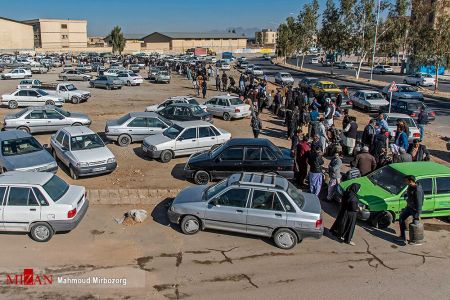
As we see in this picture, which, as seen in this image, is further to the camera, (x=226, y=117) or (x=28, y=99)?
(x=28, y=99)

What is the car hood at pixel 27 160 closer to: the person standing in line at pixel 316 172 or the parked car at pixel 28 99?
→ the person standing in line at pixel 316 172

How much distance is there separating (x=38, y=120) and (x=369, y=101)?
1994 centimetres

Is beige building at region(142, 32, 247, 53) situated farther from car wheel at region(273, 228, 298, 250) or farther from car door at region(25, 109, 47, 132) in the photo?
car wheel at region(273, 228, 298, 250)

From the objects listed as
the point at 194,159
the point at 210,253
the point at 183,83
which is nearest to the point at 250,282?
the point at 210,253

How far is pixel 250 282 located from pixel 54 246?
4.42 metres

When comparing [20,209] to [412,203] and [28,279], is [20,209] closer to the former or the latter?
[28,279]

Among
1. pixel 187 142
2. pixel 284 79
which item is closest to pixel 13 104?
pixel 187 142

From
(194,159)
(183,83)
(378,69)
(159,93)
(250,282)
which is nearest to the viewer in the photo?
(250,282)

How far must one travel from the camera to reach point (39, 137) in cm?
1814

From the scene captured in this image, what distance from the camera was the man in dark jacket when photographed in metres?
8.91

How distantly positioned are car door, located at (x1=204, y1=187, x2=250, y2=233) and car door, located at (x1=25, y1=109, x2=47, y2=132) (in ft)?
39.5

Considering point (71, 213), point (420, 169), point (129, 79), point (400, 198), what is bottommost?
point (71, 213)

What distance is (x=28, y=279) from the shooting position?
7.53m

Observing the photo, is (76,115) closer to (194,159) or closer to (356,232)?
(194,159)
